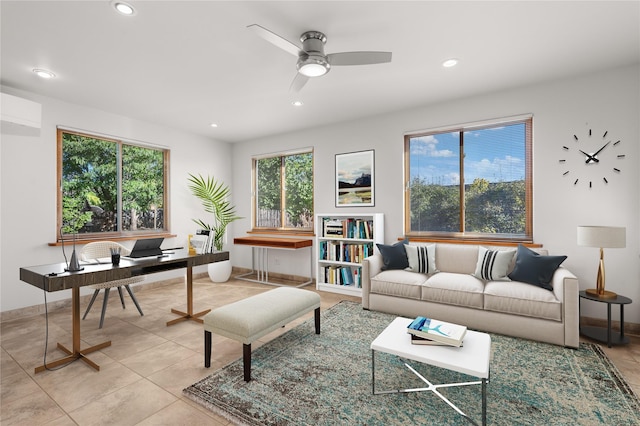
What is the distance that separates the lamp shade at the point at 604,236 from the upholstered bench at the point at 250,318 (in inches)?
107

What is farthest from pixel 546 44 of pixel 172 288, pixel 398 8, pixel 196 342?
pixel 172 288

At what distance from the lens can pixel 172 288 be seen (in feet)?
16.2

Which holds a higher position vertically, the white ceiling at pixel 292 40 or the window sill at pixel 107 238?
the white ceiling at pixel 292 40

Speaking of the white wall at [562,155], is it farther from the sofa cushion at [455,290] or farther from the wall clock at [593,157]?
the sofa cushion at [455,290]

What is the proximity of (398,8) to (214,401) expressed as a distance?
2.98m

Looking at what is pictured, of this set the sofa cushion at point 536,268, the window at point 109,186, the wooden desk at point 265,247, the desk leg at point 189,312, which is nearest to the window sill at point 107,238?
the window at point 109,186

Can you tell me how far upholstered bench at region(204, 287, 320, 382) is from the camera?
220cm

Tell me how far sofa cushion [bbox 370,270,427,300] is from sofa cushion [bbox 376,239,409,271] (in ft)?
0.32

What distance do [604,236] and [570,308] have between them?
765mm

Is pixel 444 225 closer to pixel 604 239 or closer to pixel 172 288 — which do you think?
pixel 604 239

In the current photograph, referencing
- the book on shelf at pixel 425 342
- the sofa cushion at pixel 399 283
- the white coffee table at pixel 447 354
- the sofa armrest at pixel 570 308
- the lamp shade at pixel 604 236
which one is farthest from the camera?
the sofa cushion at pixel 399 283

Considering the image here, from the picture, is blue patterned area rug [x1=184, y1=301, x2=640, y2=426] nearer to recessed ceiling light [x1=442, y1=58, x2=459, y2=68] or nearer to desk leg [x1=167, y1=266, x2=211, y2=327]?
desk leg [x1=167, y1=266, x2=211, y2=327]

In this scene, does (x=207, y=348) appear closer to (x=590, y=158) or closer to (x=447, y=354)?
(x=447, y=354)

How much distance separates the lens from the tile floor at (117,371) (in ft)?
6.15
